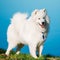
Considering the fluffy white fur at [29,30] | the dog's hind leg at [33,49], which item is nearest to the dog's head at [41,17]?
the fluffy white fur at [29,30]

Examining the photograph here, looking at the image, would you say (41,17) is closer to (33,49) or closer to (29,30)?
(29,30)

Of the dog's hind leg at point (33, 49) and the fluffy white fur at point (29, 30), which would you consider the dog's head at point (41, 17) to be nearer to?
the fluffy white fur at point (29, 30)

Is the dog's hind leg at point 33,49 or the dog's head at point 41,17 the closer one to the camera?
the dog's head at point 41,17

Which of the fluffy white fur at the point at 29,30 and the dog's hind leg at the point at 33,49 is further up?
the fluffy white fur at the point at 29,30

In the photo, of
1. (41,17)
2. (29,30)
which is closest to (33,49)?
(29,30)

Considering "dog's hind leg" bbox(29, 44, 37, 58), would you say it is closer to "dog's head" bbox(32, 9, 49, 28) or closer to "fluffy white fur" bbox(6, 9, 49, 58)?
"fluffy white fur" bbox(6, 9, 49, 58)

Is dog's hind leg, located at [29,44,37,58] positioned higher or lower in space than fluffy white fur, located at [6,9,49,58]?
lower

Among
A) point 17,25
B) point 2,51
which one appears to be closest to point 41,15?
point 17,25

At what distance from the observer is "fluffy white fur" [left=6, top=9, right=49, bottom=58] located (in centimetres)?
602

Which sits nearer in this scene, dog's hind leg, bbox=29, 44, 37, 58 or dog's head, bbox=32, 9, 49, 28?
dog's head, bbox=32, 9, 49, 28

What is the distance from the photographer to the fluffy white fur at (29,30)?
6.02 metres

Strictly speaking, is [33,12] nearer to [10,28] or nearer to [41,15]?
[41,15]

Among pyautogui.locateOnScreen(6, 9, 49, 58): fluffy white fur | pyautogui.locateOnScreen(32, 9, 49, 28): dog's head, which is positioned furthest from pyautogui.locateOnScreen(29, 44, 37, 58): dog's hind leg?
pyautogui.locateOnScreen(32, 9, 49, 28): dog's head

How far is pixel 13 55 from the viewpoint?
20.8 feet
